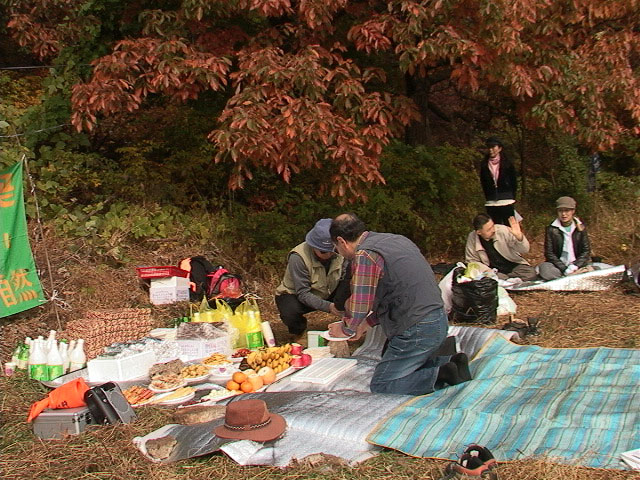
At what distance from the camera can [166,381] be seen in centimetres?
516

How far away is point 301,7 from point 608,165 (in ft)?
33.1

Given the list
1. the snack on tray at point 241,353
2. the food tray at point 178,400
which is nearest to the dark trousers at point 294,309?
the snack on tray at point 241,353

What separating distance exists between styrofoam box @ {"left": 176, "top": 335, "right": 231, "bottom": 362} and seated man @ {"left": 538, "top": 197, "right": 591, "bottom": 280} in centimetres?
413

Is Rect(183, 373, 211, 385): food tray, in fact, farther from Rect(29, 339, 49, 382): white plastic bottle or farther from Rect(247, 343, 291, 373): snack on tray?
Rect(29, 339, 49, 382): white plastic bottle

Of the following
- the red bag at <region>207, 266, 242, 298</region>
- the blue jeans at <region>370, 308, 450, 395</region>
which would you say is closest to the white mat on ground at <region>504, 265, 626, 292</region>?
the red bag at <region>207, 266, 242, 298</region>

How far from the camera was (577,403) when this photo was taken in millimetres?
4352

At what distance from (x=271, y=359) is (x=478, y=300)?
2251 millimetres

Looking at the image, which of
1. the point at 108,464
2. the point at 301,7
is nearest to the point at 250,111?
the point at 301,7

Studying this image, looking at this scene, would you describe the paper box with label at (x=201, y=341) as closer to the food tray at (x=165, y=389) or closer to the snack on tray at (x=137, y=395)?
the food tray at (x=165, y=389)

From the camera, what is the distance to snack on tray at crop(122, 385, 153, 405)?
4879 mm

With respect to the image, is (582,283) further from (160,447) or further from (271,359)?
(160,447)

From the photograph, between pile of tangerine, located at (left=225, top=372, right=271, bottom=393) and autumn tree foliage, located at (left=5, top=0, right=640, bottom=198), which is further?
autumn tree foliage, located at (left=5, top=0, right=640, bottom=198)

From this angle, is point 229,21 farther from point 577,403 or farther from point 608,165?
point 608,165

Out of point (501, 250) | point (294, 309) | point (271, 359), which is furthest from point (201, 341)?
point (501, 250)
